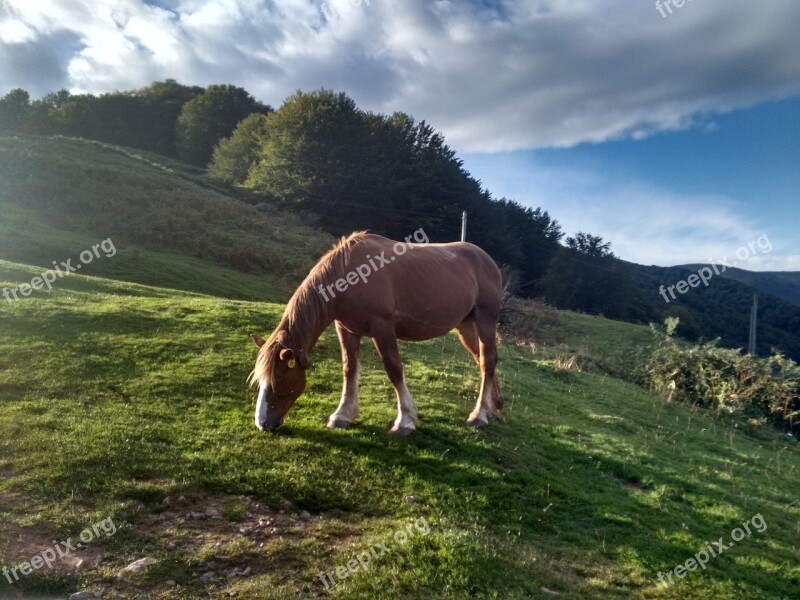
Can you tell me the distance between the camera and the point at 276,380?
216 inches

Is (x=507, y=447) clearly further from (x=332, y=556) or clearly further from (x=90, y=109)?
(x=90, y=109)

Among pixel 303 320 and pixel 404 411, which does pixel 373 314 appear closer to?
pixel 303 320

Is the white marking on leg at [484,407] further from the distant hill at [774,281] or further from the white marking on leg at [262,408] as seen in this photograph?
the distant hill at [774,281]

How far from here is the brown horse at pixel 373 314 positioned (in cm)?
564

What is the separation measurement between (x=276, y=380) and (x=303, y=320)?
A: 0.76m

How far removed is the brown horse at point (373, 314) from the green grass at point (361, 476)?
0.49 meters

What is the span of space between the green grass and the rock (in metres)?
0.08

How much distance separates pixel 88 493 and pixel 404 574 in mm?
2989

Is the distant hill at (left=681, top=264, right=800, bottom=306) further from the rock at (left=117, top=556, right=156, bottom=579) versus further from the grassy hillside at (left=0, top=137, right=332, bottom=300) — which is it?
the rock at (left=117, top=556, right=156, bottom=579)

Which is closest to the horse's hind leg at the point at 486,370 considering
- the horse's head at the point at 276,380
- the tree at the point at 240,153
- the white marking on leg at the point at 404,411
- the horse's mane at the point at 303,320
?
the white marking on leg at the point at 404,411

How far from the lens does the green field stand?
12.6 ft

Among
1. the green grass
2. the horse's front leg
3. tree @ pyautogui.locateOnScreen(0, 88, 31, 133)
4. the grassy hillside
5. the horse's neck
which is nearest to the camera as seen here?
the green grass

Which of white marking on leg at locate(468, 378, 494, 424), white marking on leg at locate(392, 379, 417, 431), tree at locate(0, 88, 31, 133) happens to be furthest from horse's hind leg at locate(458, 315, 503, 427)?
tree at locate(0, 88, 31, 133)

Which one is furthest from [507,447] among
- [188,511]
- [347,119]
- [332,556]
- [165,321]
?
[347,119]
